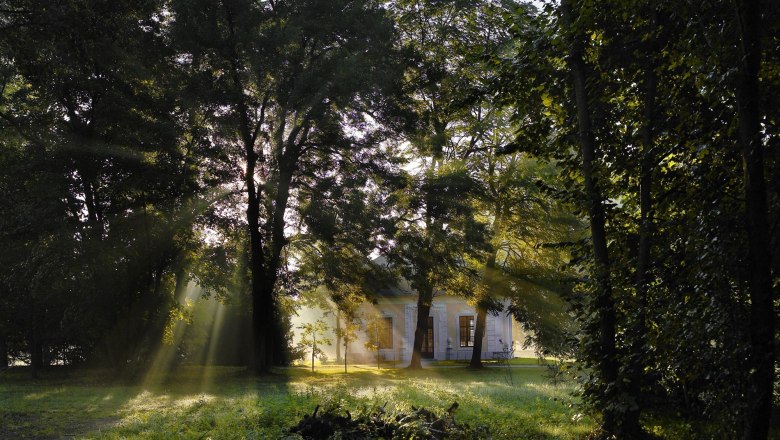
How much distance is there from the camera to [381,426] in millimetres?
8328

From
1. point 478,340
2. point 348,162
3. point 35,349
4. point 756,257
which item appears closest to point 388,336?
point 478,340

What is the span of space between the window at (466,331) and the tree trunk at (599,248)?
34.7m

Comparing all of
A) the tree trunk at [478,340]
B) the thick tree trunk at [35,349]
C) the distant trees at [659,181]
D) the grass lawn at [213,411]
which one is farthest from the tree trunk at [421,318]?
the distant trees at [659,181]

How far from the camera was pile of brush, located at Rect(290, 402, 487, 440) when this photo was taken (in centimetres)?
790

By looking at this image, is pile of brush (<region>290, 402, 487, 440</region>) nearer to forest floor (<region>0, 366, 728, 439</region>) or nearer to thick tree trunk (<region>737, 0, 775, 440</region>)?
forest floor (<region>0, 366, 728, 439</region>)

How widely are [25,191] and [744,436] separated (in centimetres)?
2102

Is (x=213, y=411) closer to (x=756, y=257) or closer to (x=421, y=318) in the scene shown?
(x=756, y=257)

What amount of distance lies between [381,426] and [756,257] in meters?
5.12

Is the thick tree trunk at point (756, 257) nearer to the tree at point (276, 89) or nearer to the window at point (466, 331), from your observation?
the tree at point (276, 89)

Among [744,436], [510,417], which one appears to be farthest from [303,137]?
[744,436]

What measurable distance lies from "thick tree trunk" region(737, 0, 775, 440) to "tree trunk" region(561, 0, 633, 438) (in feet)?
6.15

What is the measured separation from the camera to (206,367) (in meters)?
28.8

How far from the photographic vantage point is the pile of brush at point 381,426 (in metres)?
7.90

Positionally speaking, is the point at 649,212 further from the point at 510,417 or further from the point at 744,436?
the point at 510,417
